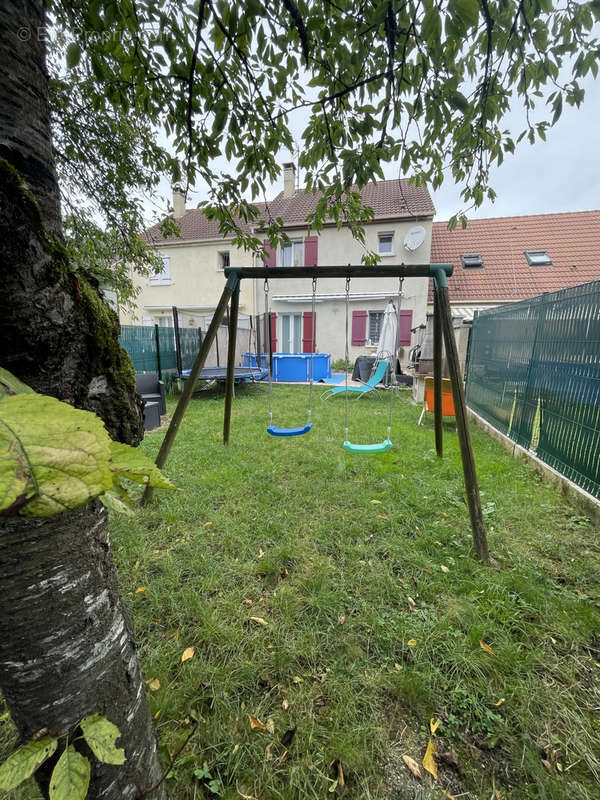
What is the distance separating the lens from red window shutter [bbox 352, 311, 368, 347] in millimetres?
13102

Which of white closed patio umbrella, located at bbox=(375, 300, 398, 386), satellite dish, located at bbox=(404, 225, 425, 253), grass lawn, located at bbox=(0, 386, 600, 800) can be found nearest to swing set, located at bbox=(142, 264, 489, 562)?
grass lawn, located at bbox=(0, 386, 600, 800)

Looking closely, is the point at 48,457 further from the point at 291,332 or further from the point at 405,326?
the point at 291,332

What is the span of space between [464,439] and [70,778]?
7.90 ft

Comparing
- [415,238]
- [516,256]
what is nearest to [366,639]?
[415,238]

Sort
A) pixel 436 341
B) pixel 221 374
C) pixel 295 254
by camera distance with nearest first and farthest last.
→ pixel 436 341, pixel 221 374, pixel 295 254

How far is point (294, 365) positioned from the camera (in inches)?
424

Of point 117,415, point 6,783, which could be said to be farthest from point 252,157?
point 6,783

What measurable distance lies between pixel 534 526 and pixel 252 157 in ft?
11.5

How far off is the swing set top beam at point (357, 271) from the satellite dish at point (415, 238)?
11.1 meters

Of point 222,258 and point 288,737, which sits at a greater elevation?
point 222,258

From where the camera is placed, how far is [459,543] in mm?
2410

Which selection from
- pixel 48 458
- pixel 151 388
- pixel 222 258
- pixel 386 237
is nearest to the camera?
pixel 48 458

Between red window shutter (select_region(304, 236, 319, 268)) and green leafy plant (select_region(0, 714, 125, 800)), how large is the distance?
14066 mm

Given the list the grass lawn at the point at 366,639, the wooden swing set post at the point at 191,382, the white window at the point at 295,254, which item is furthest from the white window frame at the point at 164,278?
the grass lawn at the point at 366,639
